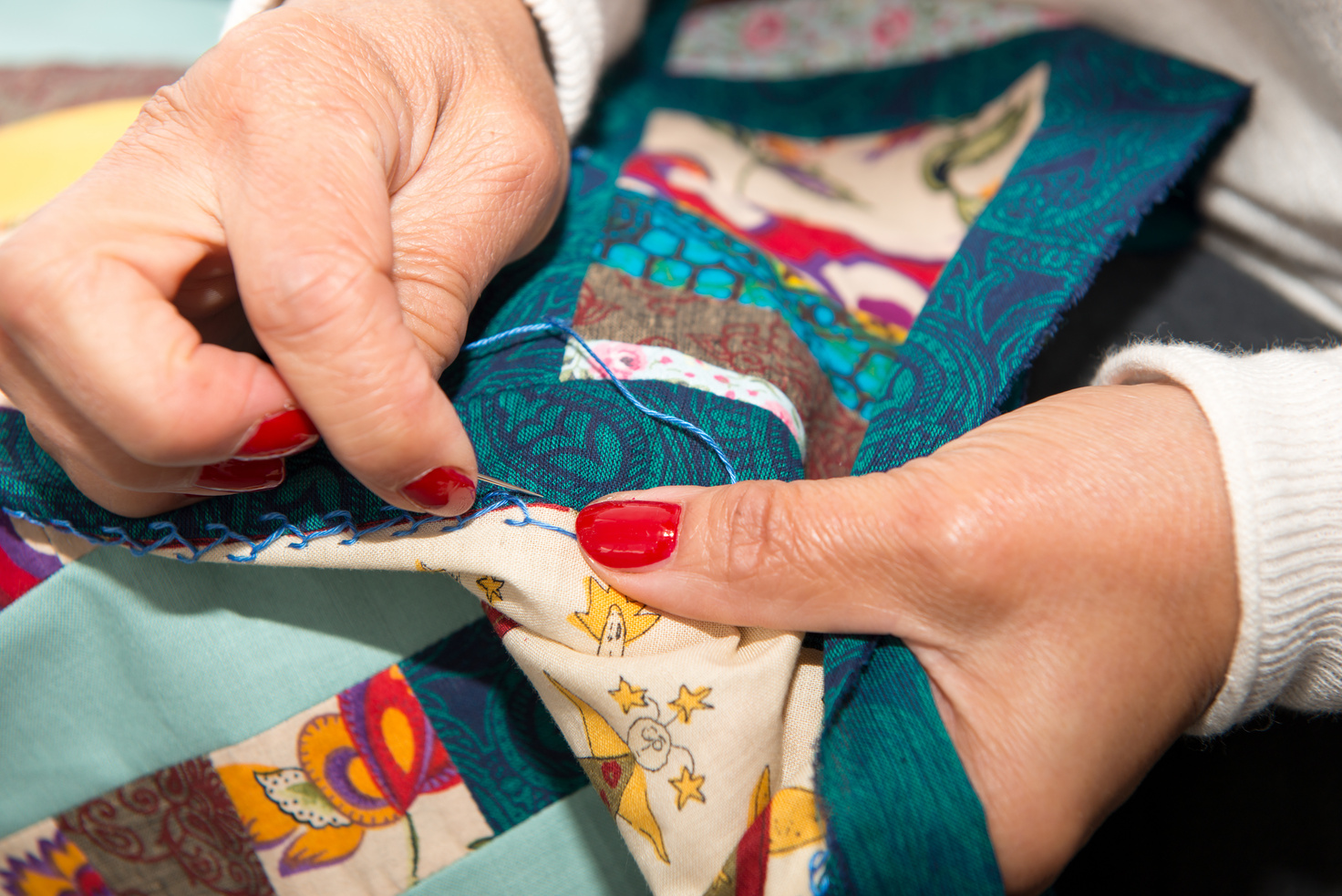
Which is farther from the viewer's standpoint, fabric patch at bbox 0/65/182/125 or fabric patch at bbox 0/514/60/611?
fabric patch at bbox 0/65/182/125

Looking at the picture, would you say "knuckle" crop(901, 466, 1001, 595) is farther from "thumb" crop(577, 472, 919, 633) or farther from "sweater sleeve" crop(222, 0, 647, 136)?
"sweater sleeve" crop(222, 0, 647, 136)

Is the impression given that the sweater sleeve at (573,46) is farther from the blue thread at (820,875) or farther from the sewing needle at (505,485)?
the blue thread at (820,875)

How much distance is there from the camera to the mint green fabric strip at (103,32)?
1309mm

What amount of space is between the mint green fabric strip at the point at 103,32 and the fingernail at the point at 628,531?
130 centimetres

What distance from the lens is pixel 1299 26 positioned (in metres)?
0.83

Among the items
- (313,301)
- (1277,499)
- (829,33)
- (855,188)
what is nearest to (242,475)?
(313,301)

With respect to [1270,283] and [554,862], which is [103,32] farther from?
[1270,283]

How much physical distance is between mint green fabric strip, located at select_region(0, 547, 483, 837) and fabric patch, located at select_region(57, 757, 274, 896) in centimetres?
2

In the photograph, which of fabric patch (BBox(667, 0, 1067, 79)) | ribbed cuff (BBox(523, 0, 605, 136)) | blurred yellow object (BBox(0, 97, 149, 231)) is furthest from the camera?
fabric patch (BBox(667, 0, 1067, 79))

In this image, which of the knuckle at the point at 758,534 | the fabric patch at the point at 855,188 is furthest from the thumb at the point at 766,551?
the fabric patch at the point at 855,188

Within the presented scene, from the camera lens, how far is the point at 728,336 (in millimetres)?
673

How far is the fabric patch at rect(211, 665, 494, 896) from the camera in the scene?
0.64 meters

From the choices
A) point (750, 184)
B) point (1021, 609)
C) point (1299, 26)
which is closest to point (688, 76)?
point (750, 184)

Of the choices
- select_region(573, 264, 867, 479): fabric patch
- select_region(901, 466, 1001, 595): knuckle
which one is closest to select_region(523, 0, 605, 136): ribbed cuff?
select_region(573, 264, 867, 479): fabric patch
